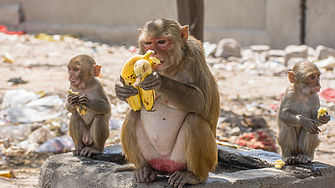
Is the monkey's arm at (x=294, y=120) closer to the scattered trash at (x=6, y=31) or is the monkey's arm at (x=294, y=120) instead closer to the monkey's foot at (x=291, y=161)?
the monkey's foot at (x=291, y=161)

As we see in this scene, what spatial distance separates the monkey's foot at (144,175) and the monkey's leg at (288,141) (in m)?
1.29

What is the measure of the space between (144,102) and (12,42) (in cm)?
1192

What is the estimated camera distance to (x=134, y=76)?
10.6 feet

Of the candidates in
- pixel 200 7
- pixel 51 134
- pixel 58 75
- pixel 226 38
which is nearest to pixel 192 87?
pixel 51 134

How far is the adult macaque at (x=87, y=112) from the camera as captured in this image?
4.30 m

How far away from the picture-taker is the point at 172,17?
14852 millimetres

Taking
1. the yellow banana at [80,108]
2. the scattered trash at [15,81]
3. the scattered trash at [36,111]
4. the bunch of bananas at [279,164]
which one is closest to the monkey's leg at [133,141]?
the yellow banana at [80,108]

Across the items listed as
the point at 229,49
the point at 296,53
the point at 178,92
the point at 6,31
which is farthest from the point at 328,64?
the point at 6,31

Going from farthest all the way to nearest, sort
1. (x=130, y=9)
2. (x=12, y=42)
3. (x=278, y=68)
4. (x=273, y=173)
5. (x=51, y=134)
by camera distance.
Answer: (x=130, y=9) < (x=12, y=42) < (x=278, y=68) < (x=51, y=134) < (x=273, y=173)

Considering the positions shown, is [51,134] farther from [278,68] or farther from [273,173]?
[278,68]

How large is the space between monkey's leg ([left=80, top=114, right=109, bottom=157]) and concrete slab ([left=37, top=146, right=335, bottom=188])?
12 cm

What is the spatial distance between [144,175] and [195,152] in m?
0.46

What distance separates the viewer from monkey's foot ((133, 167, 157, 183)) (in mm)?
3365

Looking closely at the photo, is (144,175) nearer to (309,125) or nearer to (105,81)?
(309,125)
